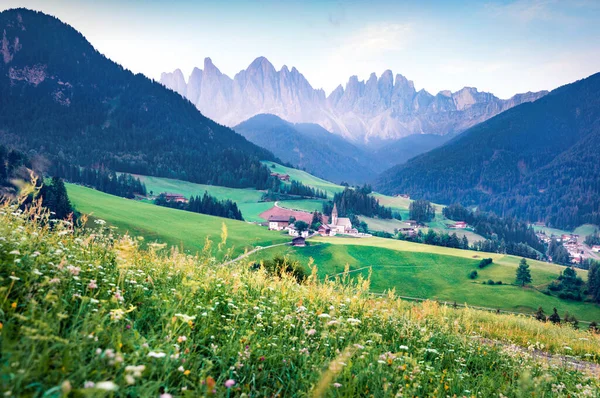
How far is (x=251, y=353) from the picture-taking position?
548cm

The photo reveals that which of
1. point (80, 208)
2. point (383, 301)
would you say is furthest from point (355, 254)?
point (383, 301)

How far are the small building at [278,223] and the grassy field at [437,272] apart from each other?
2790cm

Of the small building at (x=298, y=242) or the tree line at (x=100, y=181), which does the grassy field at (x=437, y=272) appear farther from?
the tree line at (x=100, y=181)

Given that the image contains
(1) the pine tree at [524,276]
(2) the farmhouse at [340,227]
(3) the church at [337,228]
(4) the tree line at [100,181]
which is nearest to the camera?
(1) the pine tree at [524,276]

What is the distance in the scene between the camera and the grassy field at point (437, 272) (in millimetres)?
83375

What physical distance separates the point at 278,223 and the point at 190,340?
463 ft

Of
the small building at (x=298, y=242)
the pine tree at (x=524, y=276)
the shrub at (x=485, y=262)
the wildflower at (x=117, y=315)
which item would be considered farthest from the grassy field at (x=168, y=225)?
the wildflower at (x=117, y=315)

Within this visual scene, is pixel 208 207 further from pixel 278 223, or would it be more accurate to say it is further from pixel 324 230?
pixel 324 230

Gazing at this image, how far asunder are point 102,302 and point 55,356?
1.32m

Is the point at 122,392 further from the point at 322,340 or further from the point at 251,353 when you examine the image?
the point at 322,340

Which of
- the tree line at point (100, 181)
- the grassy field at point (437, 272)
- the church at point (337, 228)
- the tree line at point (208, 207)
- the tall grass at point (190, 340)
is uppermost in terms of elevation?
the tall grass at point (190, 340)

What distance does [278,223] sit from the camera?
146 metres

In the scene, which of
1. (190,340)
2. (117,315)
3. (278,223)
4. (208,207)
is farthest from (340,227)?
(117,315)

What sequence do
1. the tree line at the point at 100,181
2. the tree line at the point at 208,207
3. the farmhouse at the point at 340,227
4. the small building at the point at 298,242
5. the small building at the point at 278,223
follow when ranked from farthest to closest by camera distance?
1. the tree line at the point at 100,181
2. the tree line at the point at 208,207
3. the farmhouse at the point at 340,227
4. the small building at the point at 278,223
5. the small building at the point at 298,242
